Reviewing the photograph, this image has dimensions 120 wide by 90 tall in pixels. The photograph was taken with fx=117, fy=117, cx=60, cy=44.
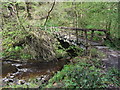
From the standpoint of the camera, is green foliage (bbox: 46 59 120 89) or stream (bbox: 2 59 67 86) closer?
green foliage (bbox: 46 59 120 89)

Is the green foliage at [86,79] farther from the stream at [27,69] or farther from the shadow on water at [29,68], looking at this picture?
the shadow on water at [29,68]

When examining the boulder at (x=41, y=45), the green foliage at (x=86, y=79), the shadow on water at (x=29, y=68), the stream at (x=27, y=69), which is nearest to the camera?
the green foliage at (x=86, y=79)

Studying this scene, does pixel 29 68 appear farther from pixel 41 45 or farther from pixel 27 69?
pixel 41 45

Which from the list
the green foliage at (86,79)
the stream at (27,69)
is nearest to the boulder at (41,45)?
the stream at (27,69)

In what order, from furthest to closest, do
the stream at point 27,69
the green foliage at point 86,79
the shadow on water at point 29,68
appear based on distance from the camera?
Answer: the shadow on water at point 29,68 < the stream at point 27,69 < the green foliage at point 86,79

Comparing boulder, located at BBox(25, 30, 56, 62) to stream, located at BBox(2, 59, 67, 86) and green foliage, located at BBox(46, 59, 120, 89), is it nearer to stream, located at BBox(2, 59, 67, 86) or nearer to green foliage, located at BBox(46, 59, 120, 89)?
stream, located at BBox(2, 59, 67, 86)

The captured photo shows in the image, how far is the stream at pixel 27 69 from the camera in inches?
224

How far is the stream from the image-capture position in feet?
18.6

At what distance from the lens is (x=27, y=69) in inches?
261

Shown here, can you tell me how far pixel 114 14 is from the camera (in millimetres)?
5848

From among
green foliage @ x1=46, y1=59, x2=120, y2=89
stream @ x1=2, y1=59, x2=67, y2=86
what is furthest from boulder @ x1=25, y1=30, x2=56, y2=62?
green foliage @ x1=46, y1=59, x2=120, y2=89

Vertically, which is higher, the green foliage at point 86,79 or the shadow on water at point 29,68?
the green foliage at point 86,79

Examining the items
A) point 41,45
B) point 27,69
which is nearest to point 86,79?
point 27,69

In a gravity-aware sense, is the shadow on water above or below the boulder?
below
